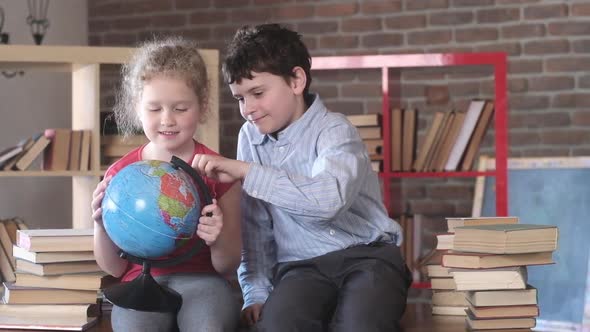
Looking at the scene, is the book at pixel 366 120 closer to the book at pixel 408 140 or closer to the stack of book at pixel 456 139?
the book at pixel 408 140

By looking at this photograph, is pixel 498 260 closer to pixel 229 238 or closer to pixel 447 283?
pixel 447 283

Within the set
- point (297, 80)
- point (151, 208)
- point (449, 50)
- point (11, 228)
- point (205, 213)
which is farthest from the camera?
point (449, 50)

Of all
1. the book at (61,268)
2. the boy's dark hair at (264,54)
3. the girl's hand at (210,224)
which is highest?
the boy's dark hair at (264,54)

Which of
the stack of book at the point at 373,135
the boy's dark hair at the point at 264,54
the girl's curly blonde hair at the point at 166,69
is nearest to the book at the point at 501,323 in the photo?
the boy's dark hair at the point at 264,54

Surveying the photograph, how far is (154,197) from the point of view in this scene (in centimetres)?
224

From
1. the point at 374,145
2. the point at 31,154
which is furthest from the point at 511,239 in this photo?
the point at 31,154

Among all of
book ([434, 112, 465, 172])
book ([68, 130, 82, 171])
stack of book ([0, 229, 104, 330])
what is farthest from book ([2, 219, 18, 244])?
book ([434, 112, 465, 172])

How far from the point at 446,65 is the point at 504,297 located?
184cm

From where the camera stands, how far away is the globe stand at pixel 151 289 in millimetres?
2336

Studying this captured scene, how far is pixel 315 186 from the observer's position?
2.44m

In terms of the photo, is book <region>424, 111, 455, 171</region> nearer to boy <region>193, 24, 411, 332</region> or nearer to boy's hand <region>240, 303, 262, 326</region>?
boy <region>193, 24, 411, 332</region>

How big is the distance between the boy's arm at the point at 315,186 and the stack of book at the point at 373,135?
1.70 meters

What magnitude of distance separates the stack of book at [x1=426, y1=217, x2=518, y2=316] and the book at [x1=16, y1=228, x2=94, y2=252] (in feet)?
3.52

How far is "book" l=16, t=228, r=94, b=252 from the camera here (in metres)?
2.69
